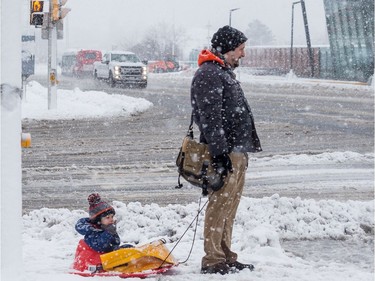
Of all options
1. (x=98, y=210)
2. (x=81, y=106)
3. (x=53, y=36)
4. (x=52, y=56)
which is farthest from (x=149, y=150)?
(x=81, y=106)

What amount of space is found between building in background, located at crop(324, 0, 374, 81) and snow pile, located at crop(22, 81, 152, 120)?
917 inches

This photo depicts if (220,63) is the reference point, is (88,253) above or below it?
below

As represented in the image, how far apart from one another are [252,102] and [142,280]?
21.0 meters

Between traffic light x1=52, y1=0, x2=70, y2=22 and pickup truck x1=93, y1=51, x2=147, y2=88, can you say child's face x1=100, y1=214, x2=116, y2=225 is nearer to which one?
traffic light x1=52, y1=0, x2=70, y2=22

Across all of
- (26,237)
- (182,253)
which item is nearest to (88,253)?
(182,253)

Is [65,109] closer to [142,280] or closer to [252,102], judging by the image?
[252,102]

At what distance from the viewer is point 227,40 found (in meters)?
5.13

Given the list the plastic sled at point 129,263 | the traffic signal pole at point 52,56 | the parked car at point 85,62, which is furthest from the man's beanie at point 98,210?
the parked car at point 85,62

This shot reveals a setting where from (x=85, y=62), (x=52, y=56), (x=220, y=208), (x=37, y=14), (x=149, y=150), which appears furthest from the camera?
(x=85, y=62)

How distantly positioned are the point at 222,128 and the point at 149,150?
324 inches

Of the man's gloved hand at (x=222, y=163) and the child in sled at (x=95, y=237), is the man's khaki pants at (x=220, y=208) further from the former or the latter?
the child in sled at (x=95, y=237)

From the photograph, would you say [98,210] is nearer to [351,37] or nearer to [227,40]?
[227,40]

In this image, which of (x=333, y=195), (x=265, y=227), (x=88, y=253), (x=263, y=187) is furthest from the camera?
(x=263, y=187)

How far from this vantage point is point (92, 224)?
206 inches
